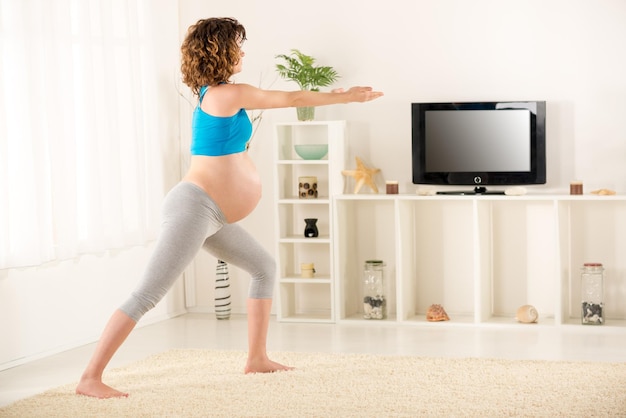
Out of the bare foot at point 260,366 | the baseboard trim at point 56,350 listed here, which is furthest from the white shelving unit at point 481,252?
the bare foot at point 260,366

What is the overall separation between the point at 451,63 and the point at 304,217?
4.18 feet

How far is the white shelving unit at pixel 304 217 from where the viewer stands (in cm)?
532

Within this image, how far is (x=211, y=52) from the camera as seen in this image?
137 inches

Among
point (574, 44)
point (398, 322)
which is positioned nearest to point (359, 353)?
point (398, 322)

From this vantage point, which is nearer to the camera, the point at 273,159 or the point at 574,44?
the point at 574,44

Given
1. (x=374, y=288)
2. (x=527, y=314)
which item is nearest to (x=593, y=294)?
(x=527, y=314)

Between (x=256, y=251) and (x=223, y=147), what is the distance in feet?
1.50

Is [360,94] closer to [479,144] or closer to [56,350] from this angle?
[479,144]

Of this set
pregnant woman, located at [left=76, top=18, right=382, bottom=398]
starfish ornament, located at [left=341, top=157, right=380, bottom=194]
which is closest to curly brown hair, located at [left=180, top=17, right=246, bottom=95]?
pregnant woman, located at [left=76, top=18, right=382, bottom=398]

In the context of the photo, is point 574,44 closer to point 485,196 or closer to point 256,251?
point 485,196

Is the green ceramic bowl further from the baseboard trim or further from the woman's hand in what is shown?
the woman's hand

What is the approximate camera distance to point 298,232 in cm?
570

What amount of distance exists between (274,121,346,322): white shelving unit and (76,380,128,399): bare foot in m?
2.03

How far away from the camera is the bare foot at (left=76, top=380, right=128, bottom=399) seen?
342 centimetres
